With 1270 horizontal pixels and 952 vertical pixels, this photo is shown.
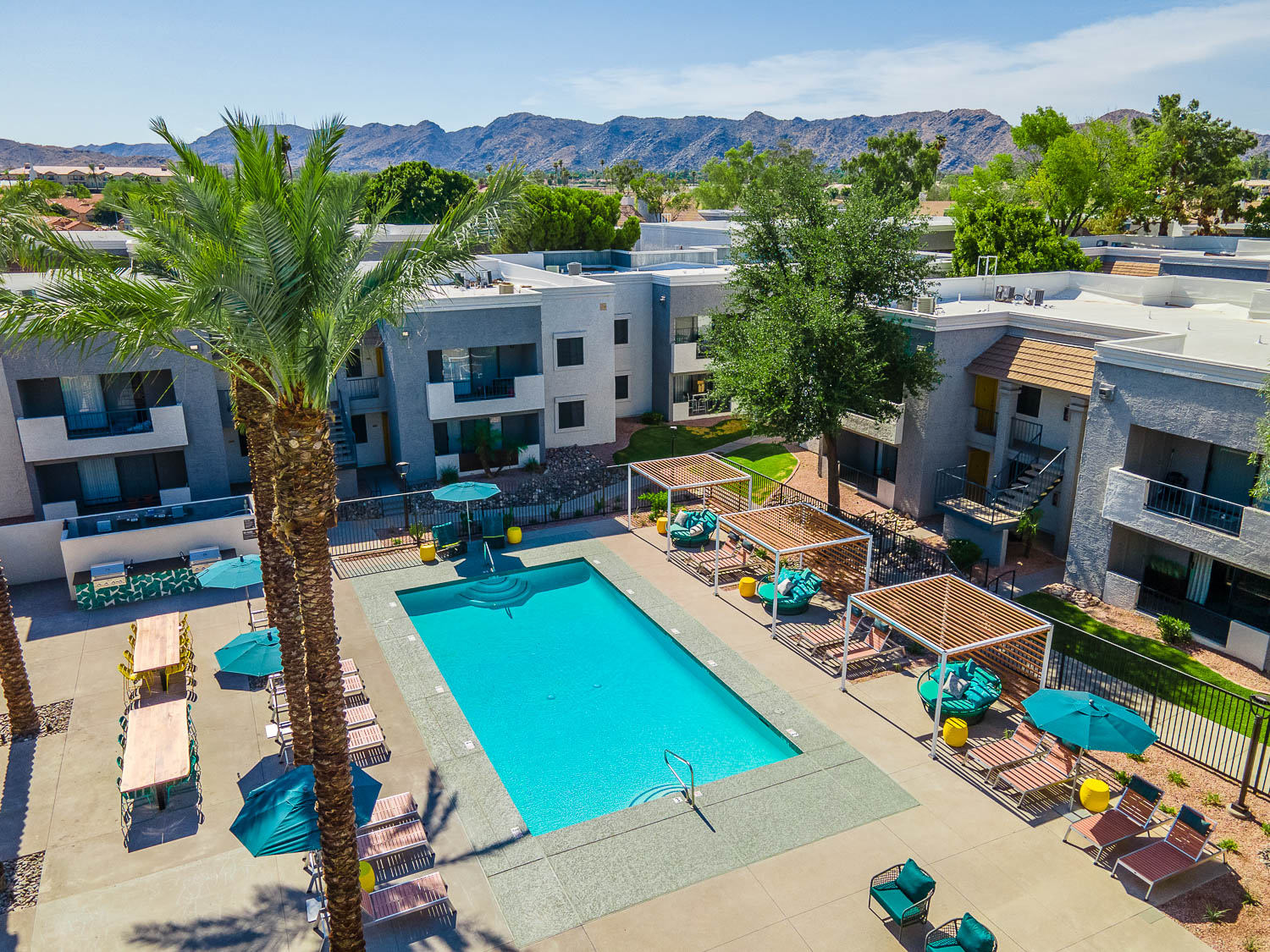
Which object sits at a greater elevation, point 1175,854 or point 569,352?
point 569,352

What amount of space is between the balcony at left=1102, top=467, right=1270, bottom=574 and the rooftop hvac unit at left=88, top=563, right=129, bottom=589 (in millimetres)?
27743

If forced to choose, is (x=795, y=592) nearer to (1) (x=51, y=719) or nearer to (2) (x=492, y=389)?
(2) (x=492, y=389)

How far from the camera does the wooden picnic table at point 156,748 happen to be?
1566 cm

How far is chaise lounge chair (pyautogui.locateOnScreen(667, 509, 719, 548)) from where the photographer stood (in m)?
27.7

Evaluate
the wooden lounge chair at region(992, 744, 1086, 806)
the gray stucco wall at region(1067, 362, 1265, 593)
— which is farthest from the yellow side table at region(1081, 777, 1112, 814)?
the gray stucco wall at region(1067, 362, 1265, 593)

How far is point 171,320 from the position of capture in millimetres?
10812

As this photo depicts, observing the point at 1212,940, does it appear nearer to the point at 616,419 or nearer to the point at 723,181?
the point at 616,419

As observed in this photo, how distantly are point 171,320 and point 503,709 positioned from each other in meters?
12.1

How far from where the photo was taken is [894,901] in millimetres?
13055

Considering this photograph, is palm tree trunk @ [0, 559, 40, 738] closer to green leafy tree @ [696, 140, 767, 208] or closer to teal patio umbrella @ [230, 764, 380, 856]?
teal patio umbrella @ [230, 764, 380, 856]

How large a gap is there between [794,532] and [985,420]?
961 centimetres

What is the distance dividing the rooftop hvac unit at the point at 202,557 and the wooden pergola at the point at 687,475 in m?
13.2

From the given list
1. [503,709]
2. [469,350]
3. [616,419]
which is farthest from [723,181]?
[503,709]

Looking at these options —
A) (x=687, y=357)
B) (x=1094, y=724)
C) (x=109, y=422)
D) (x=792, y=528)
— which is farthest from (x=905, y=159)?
(x=1094, y=724)
